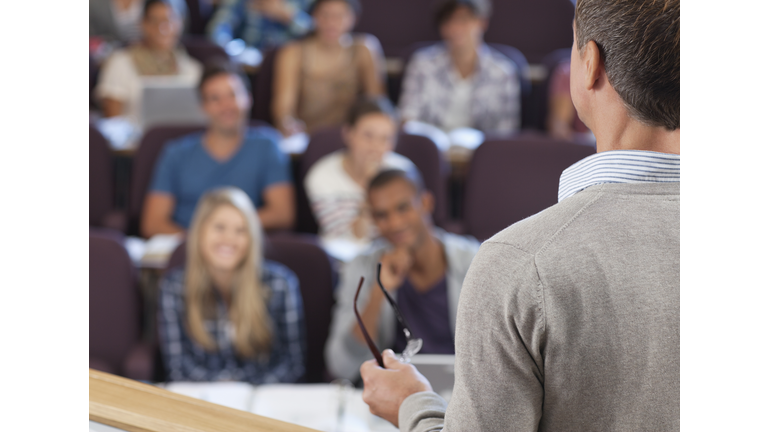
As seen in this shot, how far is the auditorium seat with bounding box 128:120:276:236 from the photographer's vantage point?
158 centimetres

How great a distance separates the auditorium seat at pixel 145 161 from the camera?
62.3 inches

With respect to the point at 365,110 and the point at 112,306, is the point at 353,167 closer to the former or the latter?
the point at 365,110

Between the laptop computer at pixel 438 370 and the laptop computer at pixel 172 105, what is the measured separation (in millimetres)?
1322

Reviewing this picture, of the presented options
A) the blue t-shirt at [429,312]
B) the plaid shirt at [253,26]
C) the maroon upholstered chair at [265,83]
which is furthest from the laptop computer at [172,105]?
the blue t-shirt at [429,312]

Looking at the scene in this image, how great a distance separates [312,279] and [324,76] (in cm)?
83

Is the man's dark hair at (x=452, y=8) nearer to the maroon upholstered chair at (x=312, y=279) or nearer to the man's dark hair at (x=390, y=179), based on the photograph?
the man's dark hair at (x=390, y=179)

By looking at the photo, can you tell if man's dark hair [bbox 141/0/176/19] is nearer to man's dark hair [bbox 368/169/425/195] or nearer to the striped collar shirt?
man's dark hair [bbox 368/169/425/195]

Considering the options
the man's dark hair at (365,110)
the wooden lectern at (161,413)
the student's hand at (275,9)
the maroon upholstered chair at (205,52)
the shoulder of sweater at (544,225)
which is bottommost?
the wooden lectern at (161,413)

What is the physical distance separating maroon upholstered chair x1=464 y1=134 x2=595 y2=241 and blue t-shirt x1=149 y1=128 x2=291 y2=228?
1.39ft

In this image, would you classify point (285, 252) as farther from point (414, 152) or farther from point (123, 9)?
point (123, 9)

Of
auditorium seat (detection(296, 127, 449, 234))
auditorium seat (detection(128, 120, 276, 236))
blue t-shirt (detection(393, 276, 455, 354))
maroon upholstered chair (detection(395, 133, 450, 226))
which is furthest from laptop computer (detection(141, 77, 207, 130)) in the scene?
blue t-shirt (detection(393, 276, 455, 354))
